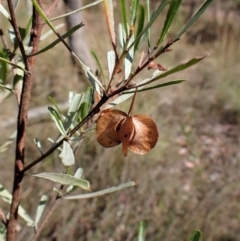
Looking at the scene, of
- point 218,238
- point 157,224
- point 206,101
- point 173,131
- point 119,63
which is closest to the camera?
point 119,63

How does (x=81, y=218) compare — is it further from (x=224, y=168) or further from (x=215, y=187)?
(x=224, y=168)

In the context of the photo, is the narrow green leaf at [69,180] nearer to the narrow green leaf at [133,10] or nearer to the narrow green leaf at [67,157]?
the narrow green leaf at [67,157]

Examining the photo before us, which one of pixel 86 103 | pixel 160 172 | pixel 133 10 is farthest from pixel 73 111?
pixel 160 172

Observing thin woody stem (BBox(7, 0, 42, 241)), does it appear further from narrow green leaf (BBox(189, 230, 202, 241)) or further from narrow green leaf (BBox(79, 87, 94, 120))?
narrow green leaf (BBox(189, 230, 202, 241))

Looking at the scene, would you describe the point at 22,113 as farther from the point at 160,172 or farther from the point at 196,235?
the point at 160,172

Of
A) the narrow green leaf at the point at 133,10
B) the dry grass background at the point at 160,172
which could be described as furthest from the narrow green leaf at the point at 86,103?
the dry grass background at the point at 160,172

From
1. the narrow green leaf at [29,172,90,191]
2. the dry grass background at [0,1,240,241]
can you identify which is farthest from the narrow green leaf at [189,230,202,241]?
the dry grass background at [0,1,240,241]

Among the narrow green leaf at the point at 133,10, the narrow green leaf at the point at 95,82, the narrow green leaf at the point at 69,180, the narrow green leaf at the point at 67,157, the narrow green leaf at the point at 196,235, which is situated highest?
the narrow green leaf at the point at 133,10

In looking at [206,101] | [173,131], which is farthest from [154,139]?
[206,101]
